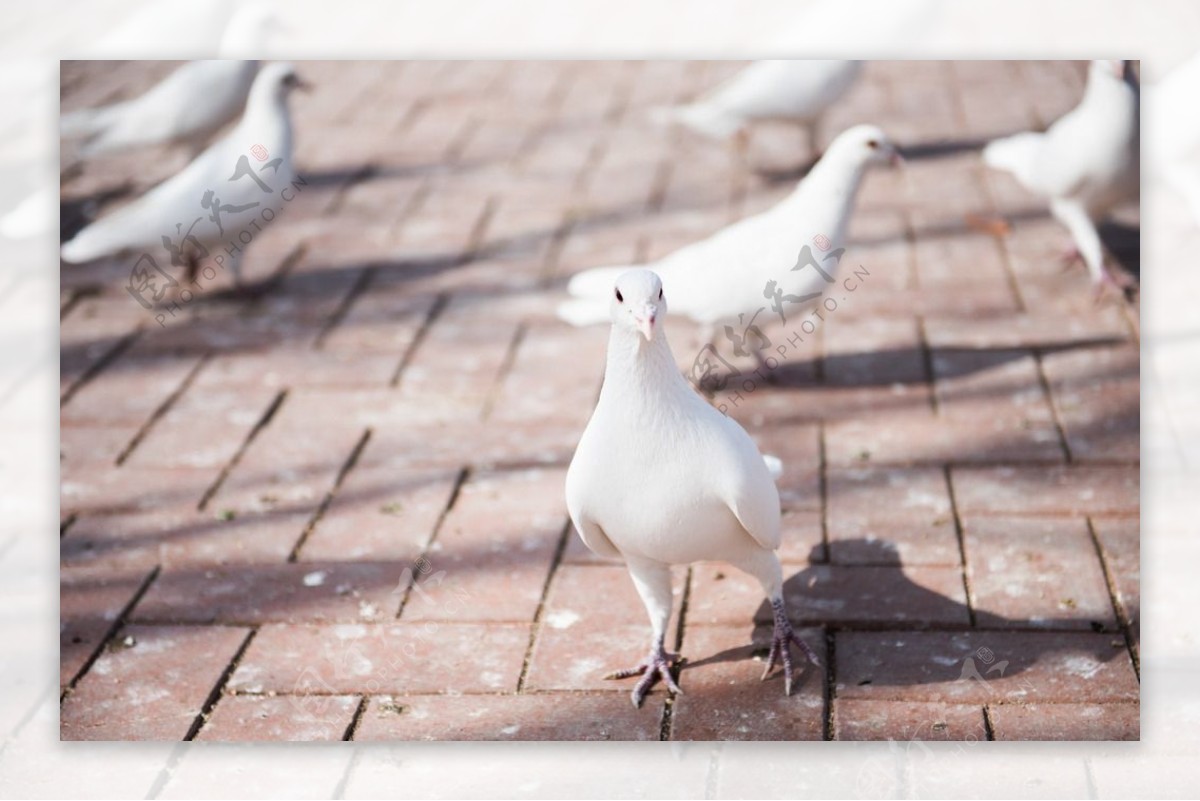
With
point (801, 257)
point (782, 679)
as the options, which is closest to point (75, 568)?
point (782, 679)

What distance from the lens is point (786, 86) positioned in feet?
13.8

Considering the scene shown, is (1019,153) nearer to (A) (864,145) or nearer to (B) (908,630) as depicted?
(A) (864,145)

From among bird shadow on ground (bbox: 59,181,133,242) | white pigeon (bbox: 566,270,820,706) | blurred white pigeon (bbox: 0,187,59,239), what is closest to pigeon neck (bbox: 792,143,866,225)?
white pigeon (bbox: 566,270,820,706)

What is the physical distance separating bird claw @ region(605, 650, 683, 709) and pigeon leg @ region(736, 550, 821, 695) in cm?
16

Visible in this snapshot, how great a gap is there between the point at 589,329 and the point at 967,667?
1.70 meters

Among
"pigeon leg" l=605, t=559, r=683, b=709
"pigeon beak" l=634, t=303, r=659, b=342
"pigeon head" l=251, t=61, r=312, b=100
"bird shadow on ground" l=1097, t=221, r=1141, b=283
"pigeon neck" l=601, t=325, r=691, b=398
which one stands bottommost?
"bird shadow on ground" l=1097, t=221, r=1141, b=283

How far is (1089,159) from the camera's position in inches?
139

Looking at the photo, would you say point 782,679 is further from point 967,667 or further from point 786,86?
point 786,86

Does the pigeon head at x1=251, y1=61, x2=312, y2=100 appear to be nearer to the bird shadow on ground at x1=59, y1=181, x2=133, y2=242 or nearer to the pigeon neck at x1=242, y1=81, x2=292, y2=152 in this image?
the pigeon neck at x1=242, y1=81, x2=292, y2=152

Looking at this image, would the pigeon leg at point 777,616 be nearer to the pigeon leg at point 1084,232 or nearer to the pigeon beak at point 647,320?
the pigeon beak at point 647,320

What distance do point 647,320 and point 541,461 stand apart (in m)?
1.28

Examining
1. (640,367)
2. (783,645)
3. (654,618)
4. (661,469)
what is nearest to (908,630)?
(783,645)

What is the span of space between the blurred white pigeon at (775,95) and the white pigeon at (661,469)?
2.07 metres

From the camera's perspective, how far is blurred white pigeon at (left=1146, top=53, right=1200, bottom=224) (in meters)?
2.28
